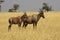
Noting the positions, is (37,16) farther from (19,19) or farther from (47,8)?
(47,8)

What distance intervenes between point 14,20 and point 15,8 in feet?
279

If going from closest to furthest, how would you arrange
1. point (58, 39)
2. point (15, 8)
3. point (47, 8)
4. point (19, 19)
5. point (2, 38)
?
point (58, 39) → point (2, 38) → point (19, 19) → point (47, 8) → point (15, 8)

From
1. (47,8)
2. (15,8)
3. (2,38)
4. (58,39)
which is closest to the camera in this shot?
(58,39)

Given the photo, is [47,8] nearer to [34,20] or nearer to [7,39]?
[34,20]

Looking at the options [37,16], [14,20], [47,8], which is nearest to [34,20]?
[37,16]

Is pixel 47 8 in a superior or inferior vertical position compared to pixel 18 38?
inferior

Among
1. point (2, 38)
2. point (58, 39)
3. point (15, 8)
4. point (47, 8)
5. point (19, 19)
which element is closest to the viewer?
point (58, 39)

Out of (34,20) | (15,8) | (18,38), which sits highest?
(18,38)

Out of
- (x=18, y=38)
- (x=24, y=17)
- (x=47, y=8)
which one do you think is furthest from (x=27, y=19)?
(x=47, y=8)

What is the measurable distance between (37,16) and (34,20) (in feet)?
1.35

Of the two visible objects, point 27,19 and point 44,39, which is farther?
point 27,19

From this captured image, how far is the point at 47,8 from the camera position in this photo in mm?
93062

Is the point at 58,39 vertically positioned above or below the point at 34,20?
above

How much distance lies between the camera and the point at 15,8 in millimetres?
101312
